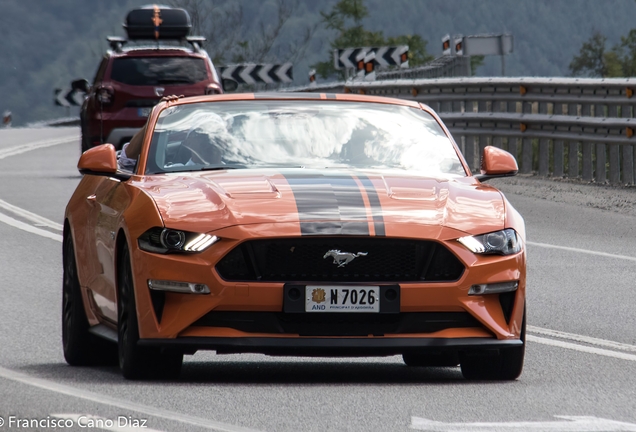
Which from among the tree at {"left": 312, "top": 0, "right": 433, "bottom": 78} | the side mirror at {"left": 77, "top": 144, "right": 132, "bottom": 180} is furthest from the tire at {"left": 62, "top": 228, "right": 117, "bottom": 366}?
the tree at {"left": 312, "top": 0, "right": 433, "bottom": 78}

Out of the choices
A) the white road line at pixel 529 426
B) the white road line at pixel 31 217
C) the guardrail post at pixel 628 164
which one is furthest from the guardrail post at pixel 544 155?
the white road line at pixel 529 426

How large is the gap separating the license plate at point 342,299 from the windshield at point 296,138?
43.9 inches

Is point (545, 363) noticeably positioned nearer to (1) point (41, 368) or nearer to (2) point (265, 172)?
(2) point (265, 172)

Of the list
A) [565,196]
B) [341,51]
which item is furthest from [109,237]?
[341,51]

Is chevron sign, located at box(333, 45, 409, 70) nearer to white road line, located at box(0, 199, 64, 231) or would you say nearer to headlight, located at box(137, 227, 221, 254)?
white road line, located at box(0, 199, 64, 231)

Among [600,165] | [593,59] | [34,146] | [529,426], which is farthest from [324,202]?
[593,59]

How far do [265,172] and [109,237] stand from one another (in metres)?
0.79

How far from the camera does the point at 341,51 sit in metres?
43.2

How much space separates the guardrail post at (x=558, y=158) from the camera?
1981 cm

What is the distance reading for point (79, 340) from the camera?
7.70 meters

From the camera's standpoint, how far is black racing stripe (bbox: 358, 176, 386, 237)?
261 inches

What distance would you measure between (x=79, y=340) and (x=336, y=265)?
1702 millimetres

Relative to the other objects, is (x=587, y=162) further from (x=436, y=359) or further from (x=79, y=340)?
(x=79, y=340)

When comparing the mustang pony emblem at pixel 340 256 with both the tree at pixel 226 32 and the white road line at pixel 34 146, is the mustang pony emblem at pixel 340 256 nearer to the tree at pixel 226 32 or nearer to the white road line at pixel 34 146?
the white road line at pixel 34 146
